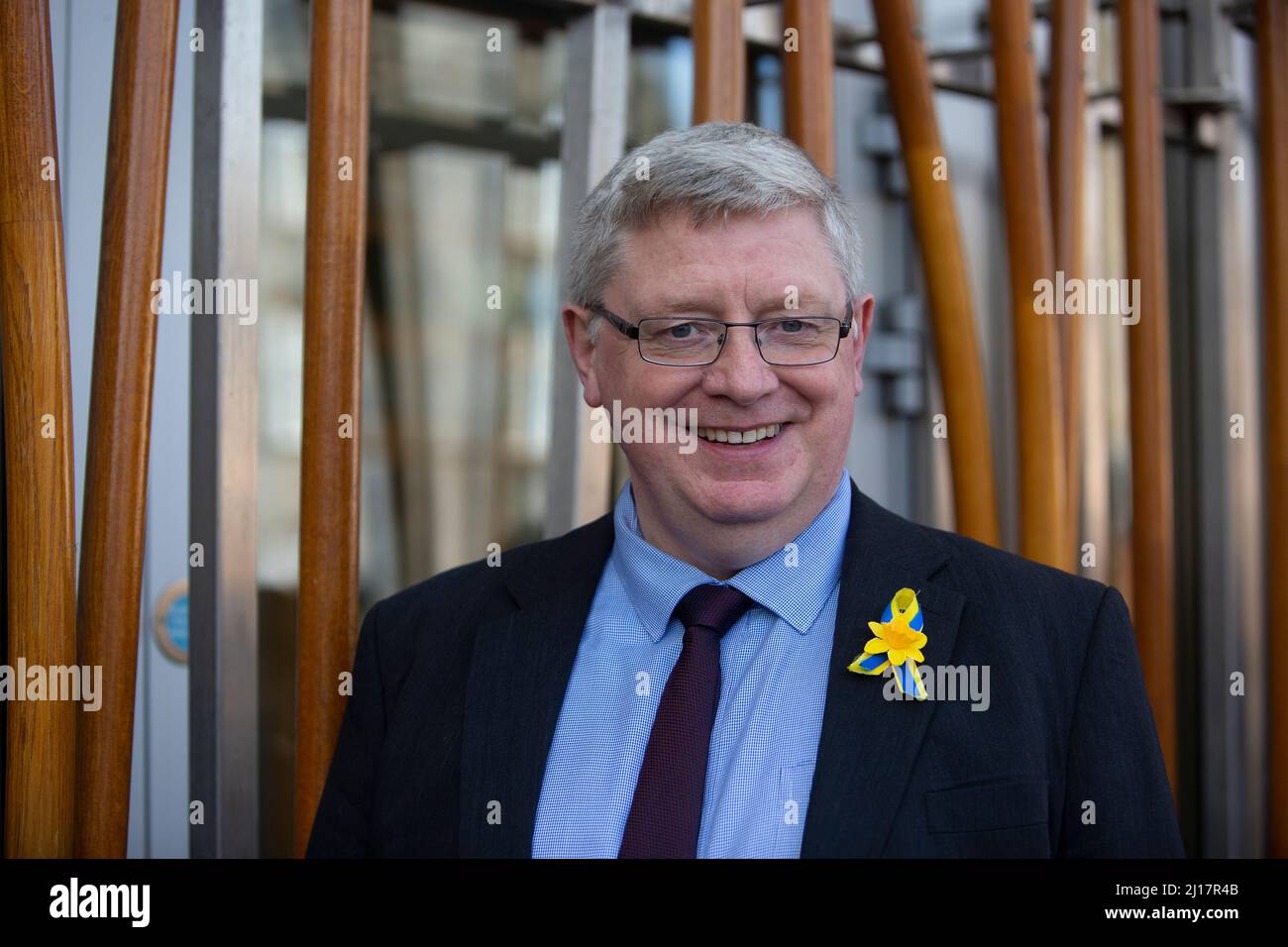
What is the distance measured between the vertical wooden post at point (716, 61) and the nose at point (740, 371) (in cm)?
76

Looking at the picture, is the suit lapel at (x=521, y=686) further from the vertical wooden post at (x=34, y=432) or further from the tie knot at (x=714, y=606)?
the vertical wooden post at (x=34, y=432)

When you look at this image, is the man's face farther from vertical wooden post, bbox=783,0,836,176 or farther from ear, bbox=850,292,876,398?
vertical wooden post, bbox=783,0,836,176

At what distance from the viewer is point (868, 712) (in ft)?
4.92

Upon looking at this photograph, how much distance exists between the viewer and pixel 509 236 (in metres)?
2.72

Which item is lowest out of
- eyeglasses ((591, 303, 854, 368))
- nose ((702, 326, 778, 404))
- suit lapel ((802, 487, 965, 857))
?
suit lapel ((802, 487, 965, 857))

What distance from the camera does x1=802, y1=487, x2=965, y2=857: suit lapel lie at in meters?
1.45

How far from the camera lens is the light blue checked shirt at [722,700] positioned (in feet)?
4.85

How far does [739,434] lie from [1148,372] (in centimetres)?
152

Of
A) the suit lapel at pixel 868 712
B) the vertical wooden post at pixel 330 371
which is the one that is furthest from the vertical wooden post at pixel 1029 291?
the vertical wooden post at pixel 330 371

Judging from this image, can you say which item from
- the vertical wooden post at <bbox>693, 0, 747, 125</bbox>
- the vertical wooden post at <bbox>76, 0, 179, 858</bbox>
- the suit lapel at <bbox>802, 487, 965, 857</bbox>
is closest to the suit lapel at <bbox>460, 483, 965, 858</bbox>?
the suit lapel at <bbox>802, 487, 965, 857</bbox>
